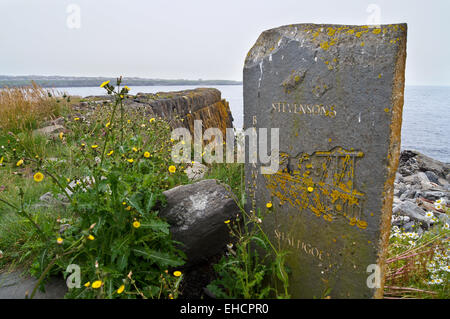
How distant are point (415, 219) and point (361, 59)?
11.9 feet

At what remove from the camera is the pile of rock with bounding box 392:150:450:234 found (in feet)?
15.6

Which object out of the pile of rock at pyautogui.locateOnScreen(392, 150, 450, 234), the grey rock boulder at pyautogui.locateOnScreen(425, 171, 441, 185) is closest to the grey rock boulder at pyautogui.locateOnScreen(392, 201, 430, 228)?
the pile of rock at pyautogui.locateOnScreen(392, 150, 450, 234)

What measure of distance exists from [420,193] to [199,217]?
5.40 metres

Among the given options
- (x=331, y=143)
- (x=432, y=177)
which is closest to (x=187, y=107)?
(x=331, y=143)

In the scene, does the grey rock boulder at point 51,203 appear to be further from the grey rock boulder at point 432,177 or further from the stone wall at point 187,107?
the grey rock boulder at point 432,177

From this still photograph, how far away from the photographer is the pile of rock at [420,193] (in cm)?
475

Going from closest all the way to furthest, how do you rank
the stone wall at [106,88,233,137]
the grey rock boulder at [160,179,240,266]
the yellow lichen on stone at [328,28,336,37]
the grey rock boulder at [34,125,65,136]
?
the yellow lichen on stone at [328,28,336,37] → the grey rock boulder at [160,179,240,266] → the grey rock boulder at [34,125,65,136] → the stone wall at [106,88,233,137]

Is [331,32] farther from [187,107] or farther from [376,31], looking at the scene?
[187,107]

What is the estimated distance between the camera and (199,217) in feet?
10.4

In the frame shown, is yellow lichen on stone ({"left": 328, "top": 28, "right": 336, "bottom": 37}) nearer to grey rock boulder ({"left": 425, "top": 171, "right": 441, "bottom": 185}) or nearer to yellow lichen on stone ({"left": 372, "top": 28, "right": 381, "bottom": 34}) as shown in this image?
yellow lichen on stone ({"left": 372, "top": 28, "right": 381, "bottom": 34})

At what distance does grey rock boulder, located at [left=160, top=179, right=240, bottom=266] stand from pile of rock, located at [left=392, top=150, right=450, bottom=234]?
87.7 inches

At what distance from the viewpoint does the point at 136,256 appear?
108 inches
